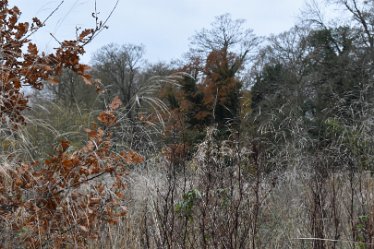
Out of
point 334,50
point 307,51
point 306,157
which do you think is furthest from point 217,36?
point 306,157

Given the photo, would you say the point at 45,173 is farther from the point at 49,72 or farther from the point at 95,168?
the point at 49,72

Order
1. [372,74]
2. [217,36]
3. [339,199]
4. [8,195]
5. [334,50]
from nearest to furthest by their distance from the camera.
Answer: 1. [8,195]
2. [339,199]
3. [372,74]
4. [334,50]
5. [217,36]

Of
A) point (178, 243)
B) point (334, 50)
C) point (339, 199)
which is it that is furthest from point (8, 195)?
point (334, 50)

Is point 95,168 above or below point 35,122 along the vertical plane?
below

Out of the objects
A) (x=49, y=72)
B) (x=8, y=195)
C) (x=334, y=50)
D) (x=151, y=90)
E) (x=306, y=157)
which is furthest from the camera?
(x=334, y=50)

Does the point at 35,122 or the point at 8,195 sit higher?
the point at 35,122

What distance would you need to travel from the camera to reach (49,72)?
2.99m

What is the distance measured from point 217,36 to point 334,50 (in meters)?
9.29

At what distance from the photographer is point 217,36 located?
120 ft

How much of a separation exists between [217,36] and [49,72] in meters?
34.2

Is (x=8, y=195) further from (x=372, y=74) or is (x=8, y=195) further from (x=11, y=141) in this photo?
(x=372, y=74)

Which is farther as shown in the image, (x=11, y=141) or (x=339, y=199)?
(x=339, y=199)

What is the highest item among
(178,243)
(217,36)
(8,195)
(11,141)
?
(217,36)

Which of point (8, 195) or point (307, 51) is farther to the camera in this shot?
point (307, 51)
